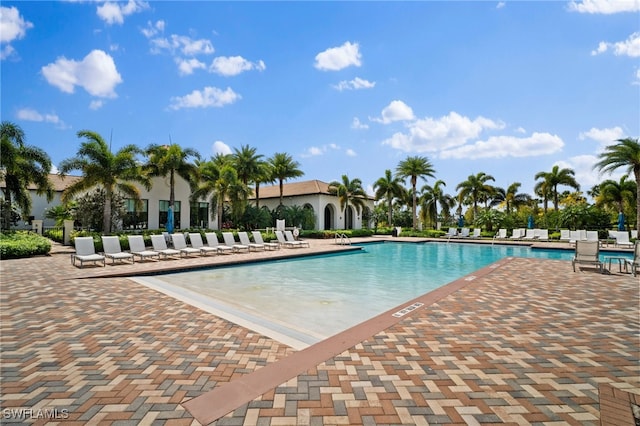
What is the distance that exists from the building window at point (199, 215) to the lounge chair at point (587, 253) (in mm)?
24869

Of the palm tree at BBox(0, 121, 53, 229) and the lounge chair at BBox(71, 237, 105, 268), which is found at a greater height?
the palm tree at BBox(0, 121, 53, 229)

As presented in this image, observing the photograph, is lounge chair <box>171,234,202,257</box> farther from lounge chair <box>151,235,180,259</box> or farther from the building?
the building

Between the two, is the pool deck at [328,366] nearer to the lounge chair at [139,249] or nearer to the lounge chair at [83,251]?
the lounge chair at [83,251]

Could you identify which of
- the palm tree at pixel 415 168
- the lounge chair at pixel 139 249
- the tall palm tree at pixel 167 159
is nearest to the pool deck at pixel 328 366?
the lounge chair at pixel 139 249

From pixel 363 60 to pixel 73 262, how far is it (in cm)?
1373

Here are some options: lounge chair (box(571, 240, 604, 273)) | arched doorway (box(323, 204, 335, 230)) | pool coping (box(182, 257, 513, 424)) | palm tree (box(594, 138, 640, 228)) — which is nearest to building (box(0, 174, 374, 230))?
arched doorway (box(323, 204, 335, 230))

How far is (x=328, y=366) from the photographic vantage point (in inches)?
137

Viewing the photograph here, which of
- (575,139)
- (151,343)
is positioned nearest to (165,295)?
(151,343)

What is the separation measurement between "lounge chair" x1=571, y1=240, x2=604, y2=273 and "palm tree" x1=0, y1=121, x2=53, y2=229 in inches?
952

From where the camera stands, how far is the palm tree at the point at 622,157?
21016 mm

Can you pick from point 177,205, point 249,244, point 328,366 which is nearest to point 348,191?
point 177,205

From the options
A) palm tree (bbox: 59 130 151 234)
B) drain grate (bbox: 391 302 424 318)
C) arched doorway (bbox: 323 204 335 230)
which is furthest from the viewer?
arched doorway (bbox: 323 204 335 230)

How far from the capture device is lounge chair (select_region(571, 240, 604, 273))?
10.2m

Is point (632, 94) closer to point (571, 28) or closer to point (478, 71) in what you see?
point (571, 28)
